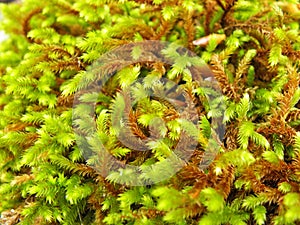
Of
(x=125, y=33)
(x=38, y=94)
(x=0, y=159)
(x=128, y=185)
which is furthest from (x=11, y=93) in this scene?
(x=128, y=185)

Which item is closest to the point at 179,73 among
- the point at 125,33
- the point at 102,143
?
the point at 125,33

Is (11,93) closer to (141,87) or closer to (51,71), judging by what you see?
(51,71)

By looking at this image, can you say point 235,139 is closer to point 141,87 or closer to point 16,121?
point 141,87

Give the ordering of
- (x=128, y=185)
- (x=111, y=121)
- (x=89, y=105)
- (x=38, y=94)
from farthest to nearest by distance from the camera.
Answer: (x=38, y=94)
(x=89, y=105)
(x=111, y=121)
(x=128, y=185)

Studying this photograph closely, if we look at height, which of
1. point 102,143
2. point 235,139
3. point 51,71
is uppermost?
point 51,71

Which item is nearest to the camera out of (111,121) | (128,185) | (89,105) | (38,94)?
(128,185)

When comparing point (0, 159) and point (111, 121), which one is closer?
point (111, 121)

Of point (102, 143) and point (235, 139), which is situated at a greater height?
point (102, 143)
